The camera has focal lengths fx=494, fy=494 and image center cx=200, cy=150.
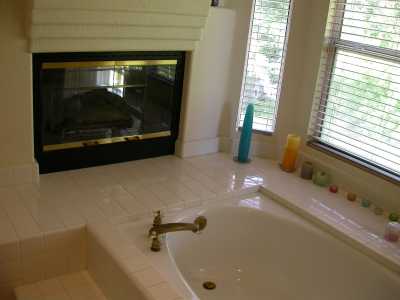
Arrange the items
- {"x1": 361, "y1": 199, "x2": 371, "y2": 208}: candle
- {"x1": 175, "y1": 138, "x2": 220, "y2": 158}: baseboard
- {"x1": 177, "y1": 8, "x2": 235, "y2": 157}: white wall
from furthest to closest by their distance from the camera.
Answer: {"x1": 175, "y1": 138, "x2": 220, "y2": 158}: baseboard < {"x1": 177, "y1": 8, "x2": 235, "y2": 157}: white wall < {"x1": 361, "y1": 199, "x2": 371, "y2": 208}: candle

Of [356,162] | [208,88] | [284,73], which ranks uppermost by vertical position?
[284,73]

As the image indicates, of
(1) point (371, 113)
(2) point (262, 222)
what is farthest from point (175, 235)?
(1) point (371, 113)

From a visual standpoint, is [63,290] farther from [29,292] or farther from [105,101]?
[105,101]

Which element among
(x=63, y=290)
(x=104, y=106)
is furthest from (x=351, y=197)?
(x=63, y=290)

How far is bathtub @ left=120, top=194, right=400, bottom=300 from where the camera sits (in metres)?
2.22

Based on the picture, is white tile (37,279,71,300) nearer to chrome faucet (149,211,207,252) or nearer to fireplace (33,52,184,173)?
chrome faucet (149,211,207,252)

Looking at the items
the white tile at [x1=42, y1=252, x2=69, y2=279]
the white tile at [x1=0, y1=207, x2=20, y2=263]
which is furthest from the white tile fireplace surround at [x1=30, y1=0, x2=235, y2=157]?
the white tile at [x1=42, y1=252, x2=69, y2=279]

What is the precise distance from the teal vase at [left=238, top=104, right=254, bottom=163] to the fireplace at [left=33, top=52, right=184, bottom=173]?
0.40m

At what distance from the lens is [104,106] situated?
2699 millimetres

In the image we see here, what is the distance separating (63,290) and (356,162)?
5.34 feet

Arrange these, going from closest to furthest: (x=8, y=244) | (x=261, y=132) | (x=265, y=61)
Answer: (x=8, y=244) → (x=265, y=61) → (x=261, y=132)

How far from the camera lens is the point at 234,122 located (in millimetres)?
3057

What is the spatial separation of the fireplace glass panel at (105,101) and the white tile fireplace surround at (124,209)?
0.19 metres

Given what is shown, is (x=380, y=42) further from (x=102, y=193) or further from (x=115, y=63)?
(x=102, y=193)
